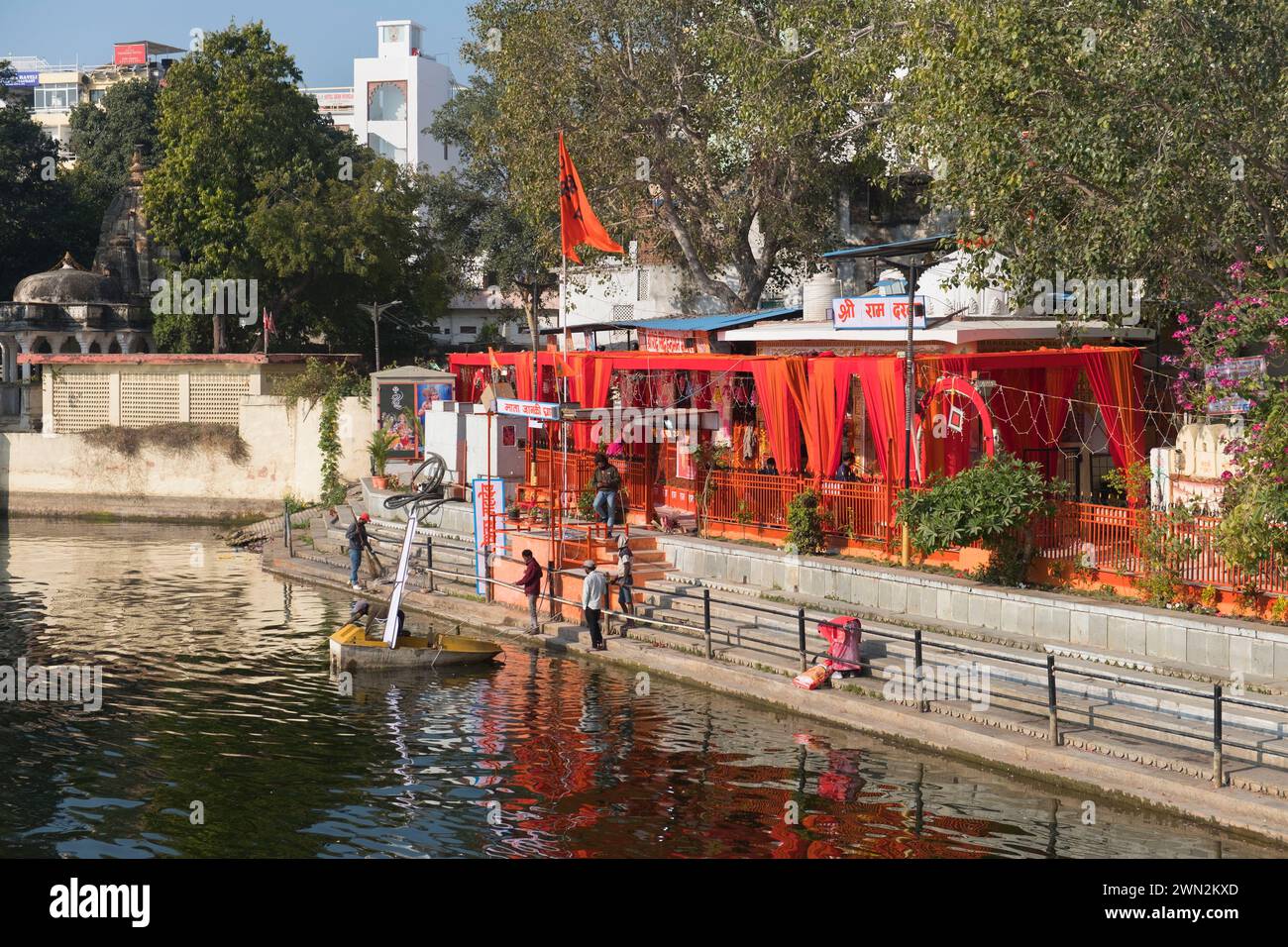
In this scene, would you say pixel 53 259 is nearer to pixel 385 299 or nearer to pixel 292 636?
pixel 385 299

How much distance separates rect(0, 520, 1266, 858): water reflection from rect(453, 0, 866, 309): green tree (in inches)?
676

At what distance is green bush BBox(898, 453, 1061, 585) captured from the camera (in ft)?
67.7

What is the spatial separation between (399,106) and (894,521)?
79252mm

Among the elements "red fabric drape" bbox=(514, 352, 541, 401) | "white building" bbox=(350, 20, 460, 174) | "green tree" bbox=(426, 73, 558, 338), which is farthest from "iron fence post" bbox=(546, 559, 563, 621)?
"white building" bbox=(350, 20, 460, 174)

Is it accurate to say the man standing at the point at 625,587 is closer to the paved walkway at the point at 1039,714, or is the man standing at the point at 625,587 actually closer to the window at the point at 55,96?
the paved walkway at the point at 1039,714

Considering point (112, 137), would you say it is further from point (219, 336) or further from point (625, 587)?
point (625, 587)

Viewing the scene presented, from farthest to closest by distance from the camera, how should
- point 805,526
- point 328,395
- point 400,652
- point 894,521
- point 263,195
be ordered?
1. point 263,195
2. point 328,395
3. point 805,526
4. point 894,521
5. point 400,652

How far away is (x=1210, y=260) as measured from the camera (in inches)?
894

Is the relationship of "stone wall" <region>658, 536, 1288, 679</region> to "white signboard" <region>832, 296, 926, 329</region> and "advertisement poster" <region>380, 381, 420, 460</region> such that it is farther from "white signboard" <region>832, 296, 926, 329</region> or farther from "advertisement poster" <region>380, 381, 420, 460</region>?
"advertisement poster" <region>380, 381, 420, 460</region>

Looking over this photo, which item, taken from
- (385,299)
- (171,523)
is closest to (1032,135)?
(171,523)

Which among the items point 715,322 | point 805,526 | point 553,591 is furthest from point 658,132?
point 553,591

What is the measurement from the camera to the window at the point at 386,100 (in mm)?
95500

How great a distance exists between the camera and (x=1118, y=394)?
2380 centimetres
